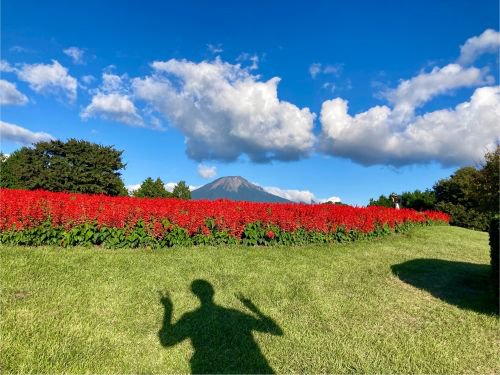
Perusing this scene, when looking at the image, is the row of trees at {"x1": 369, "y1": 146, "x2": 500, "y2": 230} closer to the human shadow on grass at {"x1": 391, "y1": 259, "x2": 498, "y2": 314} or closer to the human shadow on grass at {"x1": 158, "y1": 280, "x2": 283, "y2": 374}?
the human shadow on grass at {"x1": 391, "y1": 259, "x2": 498, "y2": 314}

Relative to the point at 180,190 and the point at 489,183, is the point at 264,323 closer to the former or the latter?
the point at 489,183

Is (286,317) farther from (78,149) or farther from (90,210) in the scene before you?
(78,149)

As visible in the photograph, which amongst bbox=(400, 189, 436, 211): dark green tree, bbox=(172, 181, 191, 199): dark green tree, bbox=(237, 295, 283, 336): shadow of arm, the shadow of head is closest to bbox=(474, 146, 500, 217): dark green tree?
Answer: bbox=(237, 295, 283, 336): shadow of arm

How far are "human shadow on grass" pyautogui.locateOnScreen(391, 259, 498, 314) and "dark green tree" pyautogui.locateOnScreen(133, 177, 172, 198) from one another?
43545 mm

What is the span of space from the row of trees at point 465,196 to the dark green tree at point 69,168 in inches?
1180

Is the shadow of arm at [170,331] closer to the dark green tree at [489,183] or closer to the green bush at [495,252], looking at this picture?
the green bush at [495,252]

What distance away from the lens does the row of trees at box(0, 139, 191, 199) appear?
119 ft

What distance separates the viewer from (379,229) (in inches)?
609

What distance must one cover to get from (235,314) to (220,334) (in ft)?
2.55

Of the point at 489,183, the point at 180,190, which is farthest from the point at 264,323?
the point at 180,190

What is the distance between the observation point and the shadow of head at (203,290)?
6.96m

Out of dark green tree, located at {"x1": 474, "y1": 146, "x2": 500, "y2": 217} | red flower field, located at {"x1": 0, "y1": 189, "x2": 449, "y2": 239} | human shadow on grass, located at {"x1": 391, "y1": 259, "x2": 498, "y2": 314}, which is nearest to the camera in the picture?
human shadow on grass, located at {"x1": 391, "y1": 259, "x2": 498, "y2": 314}

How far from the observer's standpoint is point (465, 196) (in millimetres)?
15664

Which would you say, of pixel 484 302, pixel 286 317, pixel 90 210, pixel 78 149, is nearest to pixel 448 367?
pixel 286 317
